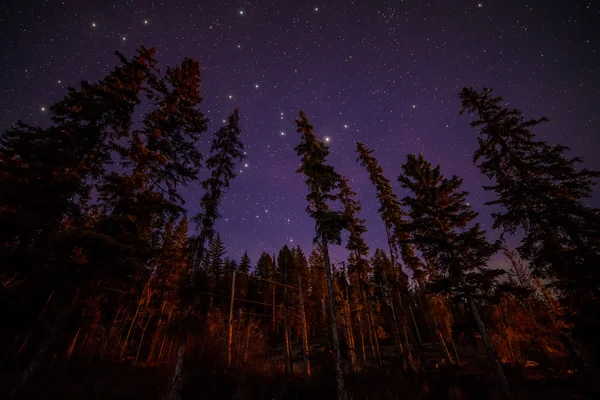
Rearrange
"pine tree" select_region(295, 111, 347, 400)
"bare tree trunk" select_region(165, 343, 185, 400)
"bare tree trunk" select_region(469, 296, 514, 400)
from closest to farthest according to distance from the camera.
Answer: "bare tree trunk" select_region(469, 296, 514, 400), "bare tree trunk" select_region(165, 343, 185, 400), "pine tree" select_region(295, 111, 347, 400)

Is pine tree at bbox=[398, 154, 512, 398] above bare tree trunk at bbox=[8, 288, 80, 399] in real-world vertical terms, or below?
above

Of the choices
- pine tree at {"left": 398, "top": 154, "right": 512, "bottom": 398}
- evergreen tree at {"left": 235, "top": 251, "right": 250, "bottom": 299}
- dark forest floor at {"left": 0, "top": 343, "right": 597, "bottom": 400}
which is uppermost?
evergreen tree at {"left": 235, "top": 251, "right": 250, "bottom": 299}

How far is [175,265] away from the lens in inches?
1177

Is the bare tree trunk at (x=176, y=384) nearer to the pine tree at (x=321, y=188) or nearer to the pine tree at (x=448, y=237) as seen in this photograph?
the pine tree at (x=321, y=188)

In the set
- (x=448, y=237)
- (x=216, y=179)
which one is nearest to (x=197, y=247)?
(x=216, y=179)

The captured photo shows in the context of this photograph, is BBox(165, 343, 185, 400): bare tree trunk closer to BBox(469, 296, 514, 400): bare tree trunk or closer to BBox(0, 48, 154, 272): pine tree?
BBox(0, 48, 154, 272): pine tree

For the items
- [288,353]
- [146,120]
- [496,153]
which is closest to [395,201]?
[496,153]

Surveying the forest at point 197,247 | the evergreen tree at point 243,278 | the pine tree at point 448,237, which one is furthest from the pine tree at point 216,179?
the evergreen tree at point 243,278

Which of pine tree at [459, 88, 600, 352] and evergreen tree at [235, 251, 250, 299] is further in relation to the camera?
evergreen tree at [235, 251, 250, 299]

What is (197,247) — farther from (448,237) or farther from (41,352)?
(448,237)

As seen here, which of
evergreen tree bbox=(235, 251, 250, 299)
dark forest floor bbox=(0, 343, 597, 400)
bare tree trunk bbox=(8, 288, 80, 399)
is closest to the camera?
bare tree trunk bbox=(8, 288, 80, 399)

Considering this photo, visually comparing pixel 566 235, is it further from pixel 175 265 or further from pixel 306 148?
pixel 175 265

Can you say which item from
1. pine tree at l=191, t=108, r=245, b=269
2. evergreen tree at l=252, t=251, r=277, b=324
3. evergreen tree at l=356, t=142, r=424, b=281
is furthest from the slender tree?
evergreen tree at l=252, t=251, r=277, b=324

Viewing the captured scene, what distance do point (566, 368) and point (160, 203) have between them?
83.3 feet
